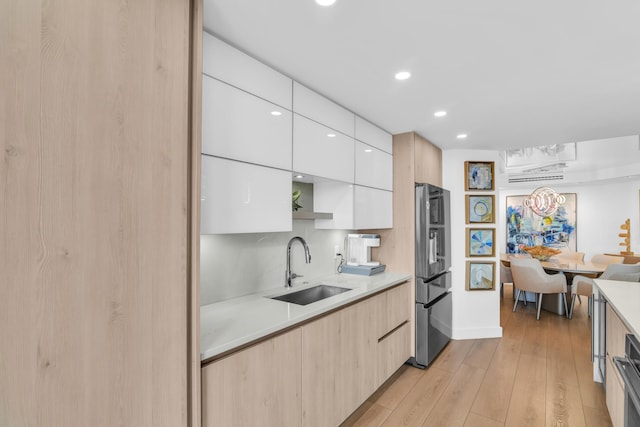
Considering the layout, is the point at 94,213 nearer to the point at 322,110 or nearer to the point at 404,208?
the point at 322,110

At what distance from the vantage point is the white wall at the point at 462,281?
3.84m

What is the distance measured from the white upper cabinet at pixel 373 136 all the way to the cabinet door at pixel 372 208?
429mm

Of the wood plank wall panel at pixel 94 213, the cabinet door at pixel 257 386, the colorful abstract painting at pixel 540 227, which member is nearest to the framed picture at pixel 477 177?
the cabinet door at pixel 257 386

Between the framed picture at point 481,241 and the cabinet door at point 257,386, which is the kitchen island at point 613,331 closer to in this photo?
the framed picture at point 481,241

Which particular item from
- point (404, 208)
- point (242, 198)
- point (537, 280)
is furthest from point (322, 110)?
point (537, 280)

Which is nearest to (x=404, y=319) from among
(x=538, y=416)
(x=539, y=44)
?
(x=538, y=416)

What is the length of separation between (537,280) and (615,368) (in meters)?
3.01

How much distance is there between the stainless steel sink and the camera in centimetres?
232

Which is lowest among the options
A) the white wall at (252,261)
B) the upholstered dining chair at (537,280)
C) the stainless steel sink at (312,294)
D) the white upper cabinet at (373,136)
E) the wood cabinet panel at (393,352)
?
the wood cabinet panel at (393,352)

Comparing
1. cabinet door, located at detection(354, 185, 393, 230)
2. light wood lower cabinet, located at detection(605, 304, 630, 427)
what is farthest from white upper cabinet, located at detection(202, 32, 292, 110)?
light wood lower cabinet, located at detection(605, 304, 630, 427)

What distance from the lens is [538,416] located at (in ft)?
7.47

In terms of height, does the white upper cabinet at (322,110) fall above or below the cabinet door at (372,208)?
above

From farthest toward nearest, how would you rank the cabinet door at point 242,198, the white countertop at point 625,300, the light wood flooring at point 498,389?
the light wood flooring at point 498,389 < the white countertop at point 625,300 < the cabinet door at point 242,198

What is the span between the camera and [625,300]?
2.04m
